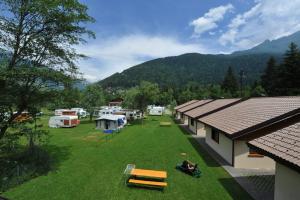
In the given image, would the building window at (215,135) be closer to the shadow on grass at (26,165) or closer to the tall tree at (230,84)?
the shadow on grass at (26,165)

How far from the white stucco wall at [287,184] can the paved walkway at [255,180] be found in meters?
1.77

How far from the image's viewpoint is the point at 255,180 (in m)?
12.6

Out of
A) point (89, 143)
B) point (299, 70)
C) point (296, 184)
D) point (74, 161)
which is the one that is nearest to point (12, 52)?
point (74, 161)

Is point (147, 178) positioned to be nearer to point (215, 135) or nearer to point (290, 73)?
point (215, 135)

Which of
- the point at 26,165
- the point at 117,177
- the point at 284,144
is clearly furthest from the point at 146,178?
the point at 26,165

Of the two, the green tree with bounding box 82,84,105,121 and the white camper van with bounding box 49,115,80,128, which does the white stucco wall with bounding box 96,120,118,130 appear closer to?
the white camper van with bounding box 49,115,80,128

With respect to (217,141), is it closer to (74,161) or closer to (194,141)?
(194,141)

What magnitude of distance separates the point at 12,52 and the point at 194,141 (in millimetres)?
19011

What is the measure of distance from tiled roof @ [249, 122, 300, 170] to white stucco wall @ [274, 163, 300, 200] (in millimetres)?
686

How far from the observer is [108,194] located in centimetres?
1096

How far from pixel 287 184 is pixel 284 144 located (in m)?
1.51

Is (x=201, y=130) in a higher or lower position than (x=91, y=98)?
lower

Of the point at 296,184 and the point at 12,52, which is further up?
the point at 12,52

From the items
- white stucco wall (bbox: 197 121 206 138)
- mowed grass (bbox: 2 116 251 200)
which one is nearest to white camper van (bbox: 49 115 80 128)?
mowed grass (bbox: 2 116 251 200)
